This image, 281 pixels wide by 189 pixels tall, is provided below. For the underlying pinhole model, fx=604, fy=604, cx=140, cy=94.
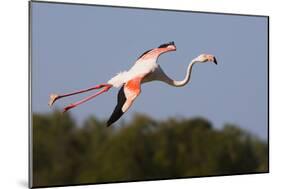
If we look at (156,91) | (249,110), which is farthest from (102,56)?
(249,110)

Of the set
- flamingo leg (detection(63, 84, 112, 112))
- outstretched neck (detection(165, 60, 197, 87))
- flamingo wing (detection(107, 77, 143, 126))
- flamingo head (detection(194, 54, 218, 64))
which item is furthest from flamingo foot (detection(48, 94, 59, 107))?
flamingo head (detection(194, 54, 218, 64))

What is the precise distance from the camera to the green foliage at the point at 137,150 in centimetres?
568

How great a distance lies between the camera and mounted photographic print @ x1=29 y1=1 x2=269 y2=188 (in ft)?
18.6

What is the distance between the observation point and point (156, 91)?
6.04 meters

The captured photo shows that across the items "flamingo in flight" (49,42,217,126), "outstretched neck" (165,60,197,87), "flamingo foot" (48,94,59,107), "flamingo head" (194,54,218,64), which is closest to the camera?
"flamingo foot" (48,94,59,107)

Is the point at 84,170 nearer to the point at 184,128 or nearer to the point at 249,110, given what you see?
the point at 184,128

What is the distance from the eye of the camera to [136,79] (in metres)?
5.99

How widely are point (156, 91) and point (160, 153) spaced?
0.63m

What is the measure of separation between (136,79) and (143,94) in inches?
6.5

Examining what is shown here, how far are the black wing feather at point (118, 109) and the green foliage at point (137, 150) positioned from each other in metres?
0.09

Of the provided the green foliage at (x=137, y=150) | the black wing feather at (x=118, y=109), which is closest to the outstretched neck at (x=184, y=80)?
the green foliage at (x=137, y=150)

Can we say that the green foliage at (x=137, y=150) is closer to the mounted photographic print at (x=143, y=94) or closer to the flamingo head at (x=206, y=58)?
the mounted photographic print at (x=143, y=94)

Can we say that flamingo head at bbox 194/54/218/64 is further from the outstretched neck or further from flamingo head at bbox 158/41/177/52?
flamingo head at bbox 158/41/177/52

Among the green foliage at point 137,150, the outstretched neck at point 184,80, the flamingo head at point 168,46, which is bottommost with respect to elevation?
the green foliage at point 137,150
